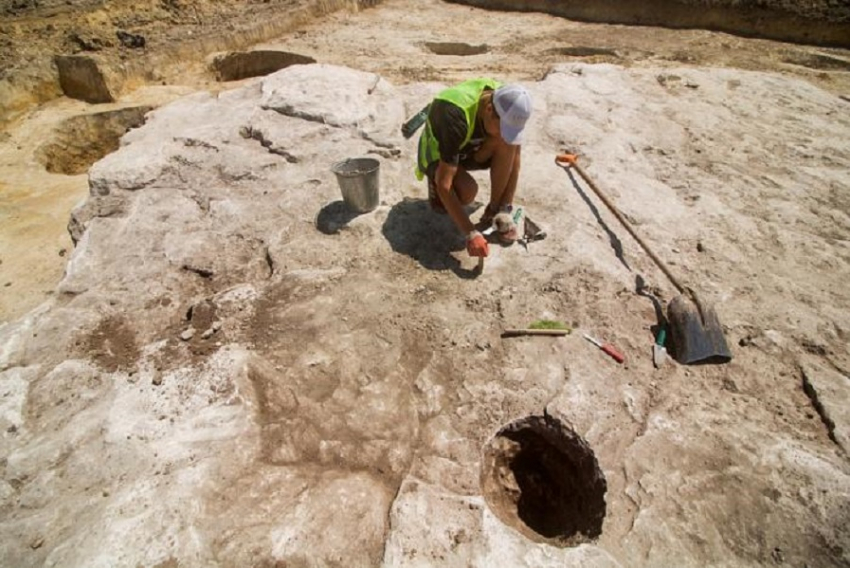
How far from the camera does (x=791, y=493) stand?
197cm

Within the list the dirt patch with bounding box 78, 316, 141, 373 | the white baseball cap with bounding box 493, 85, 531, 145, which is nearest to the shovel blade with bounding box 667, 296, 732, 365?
the white baseball cap with bounding box 493, 85, 531, 145

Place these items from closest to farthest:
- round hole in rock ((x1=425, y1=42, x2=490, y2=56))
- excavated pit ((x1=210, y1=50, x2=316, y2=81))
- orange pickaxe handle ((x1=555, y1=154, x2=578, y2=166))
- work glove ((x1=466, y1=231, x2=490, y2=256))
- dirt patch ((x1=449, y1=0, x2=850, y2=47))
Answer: work glove ((x1=466, y1=231, x2=490, y2=256)), orange pickaxe handle ((x1=555, y1=154, x2=578, y2=166)), excavated pit ((x1=210, y1=50, x2=316, y2=81)), dirt patch ((x1=449, y1=0, x2=850, y2=47)), round hole in rock ((x1=425, y1=42, x2=490, y2=56))

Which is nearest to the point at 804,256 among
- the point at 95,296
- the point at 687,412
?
the point at 687,412

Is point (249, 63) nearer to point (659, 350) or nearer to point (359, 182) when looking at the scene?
point (359, 182)

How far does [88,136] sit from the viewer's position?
5.62m

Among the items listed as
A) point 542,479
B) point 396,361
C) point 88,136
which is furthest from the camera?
point 88,136

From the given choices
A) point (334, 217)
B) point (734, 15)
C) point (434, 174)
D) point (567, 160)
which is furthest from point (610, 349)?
point (734, 15)

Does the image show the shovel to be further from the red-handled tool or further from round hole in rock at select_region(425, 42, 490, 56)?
round hole in rock at select_region(425, 42, 490, 56)

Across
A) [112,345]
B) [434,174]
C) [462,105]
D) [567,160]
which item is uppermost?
[462,105]

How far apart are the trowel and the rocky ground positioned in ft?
0.15

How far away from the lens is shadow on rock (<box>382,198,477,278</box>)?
3.08 metres

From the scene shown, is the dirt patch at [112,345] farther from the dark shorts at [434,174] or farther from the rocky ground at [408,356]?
the dark shorts at [434,174]

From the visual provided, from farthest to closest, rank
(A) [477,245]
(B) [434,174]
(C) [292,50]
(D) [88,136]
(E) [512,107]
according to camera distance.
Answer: (C) [292,50] → (D) [88,136] → (B) [434,174] → (A) [477,245] → (E) [512,107]

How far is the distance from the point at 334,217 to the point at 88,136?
4.16m
